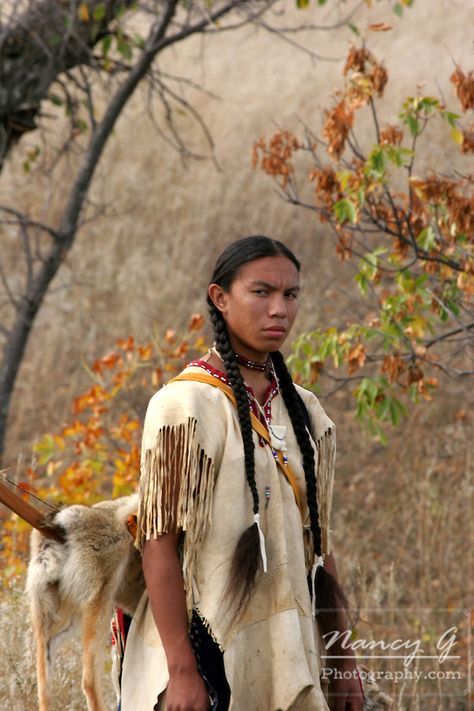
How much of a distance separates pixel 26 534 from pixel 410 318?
7.25 feet

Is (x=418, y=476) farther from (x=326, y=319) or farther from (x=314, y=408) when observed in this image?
(x=314, y=408)

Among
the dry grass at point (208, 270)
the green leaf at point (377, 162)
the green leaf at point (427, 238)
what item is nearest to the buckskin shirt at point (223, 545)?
the dry grass at point (208, 270)

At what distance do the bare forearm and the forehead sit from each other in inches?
26.9

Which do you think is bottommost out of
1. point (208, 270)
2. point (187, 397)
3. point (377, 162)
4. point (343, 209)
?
point (187, 397)

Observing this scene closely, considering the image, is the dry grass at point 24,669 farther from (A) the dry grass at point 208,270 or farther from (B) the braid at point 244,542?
(B) the braid at point 244,542

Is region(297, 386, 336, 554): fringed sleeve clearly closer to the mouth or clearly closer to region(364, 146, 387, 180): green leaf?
the mouth

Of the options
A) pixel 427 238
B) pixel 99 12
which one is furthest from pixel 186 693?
pixel 99 12

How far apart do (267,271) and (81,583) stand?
3.07 ft

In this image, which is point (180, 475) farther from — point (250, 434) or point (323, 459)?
point (323, 459)

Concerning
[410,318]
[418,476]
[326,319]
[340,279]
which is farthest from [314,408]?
[340,279]

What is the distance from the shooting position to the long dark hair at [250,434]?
7.47 ft

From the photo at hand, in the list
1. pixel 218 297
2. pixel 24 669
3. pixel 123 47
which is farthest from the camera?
pixel 123 47

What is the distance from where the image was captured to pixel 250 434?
2.36 m

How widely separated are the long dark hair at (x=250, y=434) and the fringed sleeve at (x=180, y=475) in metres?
0.10
